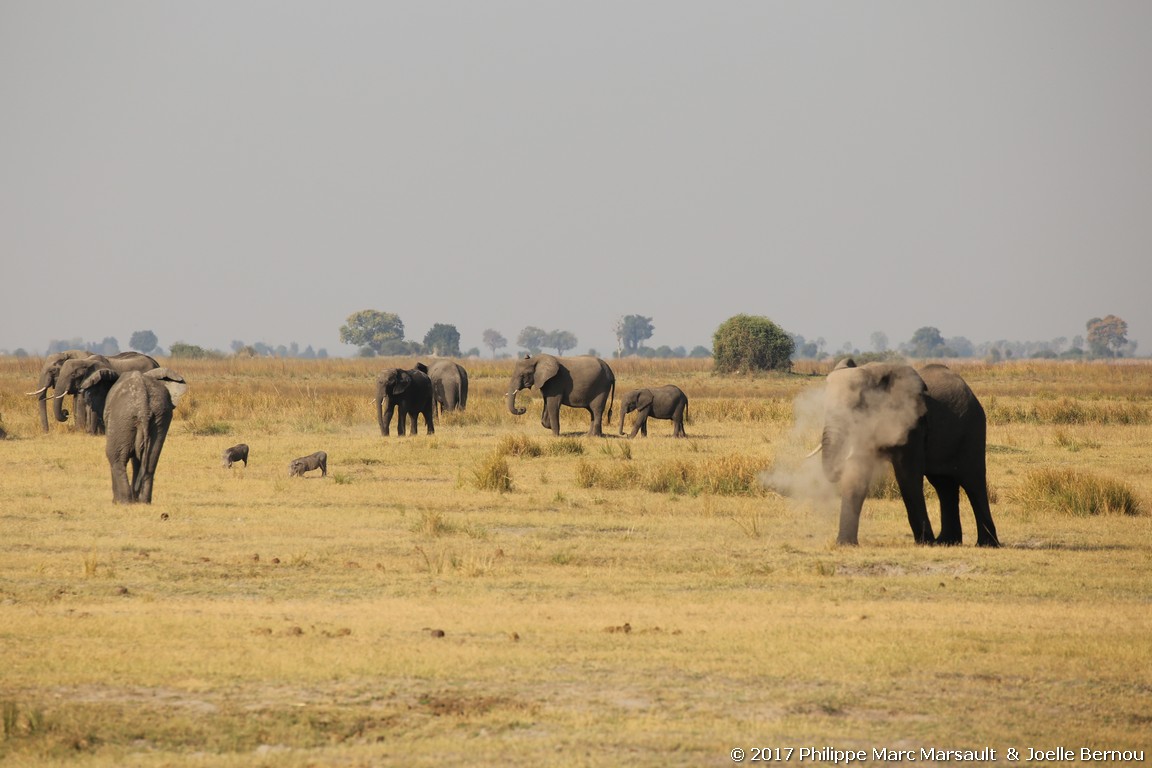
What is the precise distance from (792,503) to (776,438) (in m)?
11.6

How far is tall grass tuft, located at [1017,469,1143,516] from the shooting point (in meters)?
20.3

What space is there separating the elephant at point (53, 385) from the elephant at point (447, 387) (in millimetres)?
8990

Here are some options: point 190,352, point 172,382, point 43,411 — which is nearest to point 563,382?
point 43,411

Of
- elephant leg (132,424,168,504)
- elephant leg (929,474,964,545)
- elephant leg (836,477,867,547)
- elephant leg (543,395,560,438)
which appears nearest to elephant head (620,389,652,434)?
elephant leg (543,395,560,438)

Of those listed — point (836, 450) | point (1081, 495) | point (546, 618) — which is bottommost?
point (546, 618)

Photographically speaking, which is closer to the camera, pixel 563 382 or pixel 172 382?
pixel 172 382

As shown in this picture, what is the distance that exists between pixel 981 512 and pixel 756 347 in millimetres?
57486

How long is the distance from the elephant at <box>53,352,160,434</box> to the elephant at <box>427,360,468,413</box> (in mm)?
8074

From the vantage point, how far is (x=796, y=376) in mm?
72750

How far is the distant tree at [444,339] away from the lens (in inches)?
7052

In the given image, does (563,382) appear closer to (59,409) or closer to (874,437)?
(59,409)

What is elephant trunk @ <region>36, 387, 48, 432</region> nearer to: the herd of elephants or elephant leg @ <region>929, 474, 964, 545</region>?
the herd of elephants

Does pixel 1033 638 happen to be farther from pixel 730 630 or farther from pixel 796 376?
pixel 796 376

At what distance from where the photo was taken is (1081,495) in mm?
20422
